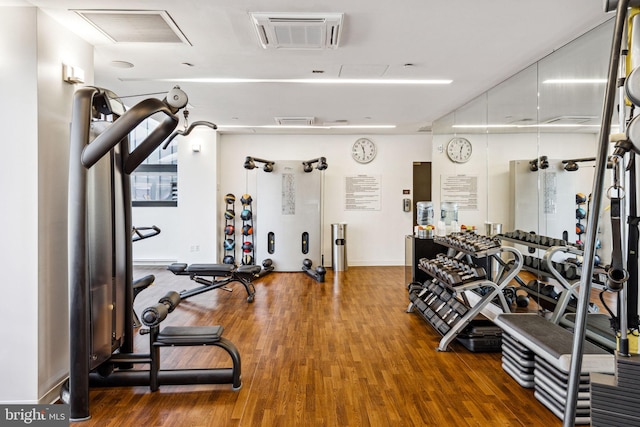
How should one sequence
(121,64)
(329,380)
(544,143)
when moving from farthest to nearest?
(121,64), (544,143), (329,380)

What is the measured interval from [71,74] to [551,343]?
11.6 feet

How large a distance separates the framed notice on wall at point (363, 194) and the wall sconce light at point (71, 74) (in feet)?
17.4

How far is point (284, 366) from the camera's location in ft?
10.2

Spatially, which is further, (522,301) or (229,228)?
(229,228)

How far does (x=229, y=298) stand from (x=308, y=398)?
2912mm

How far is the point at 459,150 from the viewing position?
17.5 feet

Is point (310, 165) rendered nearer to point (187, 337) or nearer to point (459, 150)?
point (459, 150)

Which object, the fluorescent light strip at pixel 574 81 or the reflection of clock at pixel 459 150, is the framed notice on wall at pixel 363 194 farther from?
the fluorescent light strip at pixel 574 81

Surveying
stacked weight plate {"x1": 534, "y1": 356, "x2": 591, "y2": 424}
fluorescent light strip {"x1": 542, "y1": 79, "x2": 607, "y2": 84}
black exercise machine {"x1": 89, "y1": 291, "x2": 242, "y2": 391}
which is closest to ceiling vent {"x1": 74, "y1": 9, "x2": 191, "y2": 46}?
black exercise machine {"x1": 89, "y1": 291, "x2": 242, "y2": 391}

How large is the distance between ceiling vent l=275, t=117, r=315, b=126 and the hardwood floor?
109 inches

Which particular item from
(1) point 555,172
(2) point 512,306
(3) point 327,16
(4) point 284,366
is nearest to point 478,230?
(2) point 512,306

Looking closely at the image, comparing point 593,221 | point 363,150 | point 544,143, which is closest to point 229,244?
point 363,150

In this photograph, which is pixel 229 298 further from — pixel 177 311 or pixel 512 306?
pixel 512 306

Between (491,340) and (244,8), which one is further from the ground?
(244,8)
